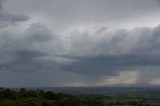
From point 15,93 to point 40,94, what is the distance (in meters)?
12.2

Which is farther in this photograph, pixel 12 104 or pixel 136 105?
pixel 136 105

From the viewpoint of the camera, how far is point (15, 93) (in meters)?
176

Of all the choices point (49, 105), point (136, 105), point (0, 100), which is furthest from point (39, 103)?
point (136, 105)

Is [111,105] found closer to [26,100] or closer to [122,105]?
[122,105]

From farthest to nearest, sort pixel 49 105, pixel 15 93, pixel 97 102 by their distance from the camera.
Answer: pixel 15 93
pixel 97 102
pixel 49 105

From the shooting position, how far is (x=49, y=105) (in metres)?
150

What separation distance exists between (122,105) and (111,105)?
220 inches

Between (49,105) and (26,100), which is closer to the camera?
(49,105)

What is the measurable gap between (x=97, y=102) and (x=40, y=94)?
3183 cm

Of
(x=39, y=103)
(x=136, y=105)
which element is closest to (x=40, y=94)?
(x=39, y=103)

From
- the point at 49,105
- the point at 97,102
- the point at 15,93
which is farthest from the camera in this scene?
the point at 15,93

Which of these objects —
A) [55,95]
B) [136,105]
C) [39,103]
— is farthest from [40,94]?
[136,105]

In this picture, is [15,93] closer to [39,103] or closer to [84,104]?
[39,103]

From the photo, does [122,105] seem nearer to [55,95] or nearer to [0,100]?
[55,95]
